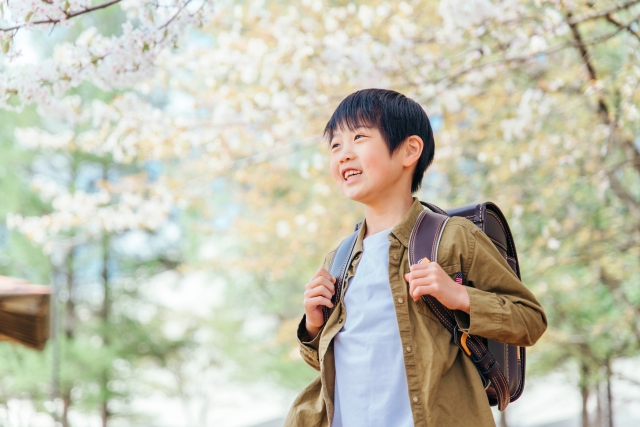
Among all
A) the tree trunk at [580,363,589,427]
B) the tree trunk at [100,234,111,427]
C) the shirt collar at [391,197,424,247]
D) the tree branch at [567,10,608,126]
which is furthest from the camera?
the tree trunk at [100,234,111,427]

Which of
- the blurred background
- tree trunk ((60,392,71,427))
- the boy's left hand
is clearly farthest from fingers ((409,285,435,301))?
tree trunk ((60,392,71,427))

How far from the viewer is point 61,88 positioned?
2.61 meters

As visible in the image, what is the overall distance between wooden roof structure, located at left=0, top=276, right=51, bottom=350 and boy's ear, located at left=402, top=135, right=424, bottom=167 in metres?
2.65

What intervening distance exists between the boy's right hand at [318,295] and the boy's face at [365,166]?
9.2 inches

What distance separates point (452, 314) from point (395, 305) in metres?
0.14

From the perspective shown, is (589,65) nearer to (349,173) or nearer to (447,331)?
(349,173)

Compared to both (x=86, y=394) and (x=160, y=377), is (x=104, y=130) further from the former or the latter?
(x=160, y=377)

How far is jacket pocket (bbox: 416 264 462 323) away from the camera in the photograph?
5.82 feet

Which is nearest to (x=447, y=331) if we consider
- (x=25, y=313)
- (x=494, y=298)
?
(x=494, y=298)

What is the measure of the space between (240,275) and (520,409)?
8169 millimetres

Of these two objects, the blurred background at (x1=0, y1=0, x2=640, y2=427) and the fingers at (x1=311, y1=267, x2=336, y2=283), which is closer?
the fingers at (x1=311, y1=267, x2=336, y2=283)

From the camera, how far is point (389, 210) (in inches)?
79.3


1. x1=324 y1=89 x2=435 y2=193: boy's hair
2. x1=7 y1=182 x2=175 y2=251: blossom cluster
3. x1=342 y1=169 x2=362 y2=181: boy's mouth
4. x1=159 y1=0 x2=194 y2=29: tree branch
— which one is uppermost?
x1=159 y1=0 x2=194 y2=29: tree branch

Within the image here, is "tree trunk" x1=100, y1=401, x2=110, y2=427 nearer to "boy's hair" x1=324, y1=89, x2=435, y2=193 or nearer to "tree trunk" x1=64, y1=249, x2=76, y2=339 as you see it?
"tree trunk" x1=64, y1=249, x2=76, y2=339
